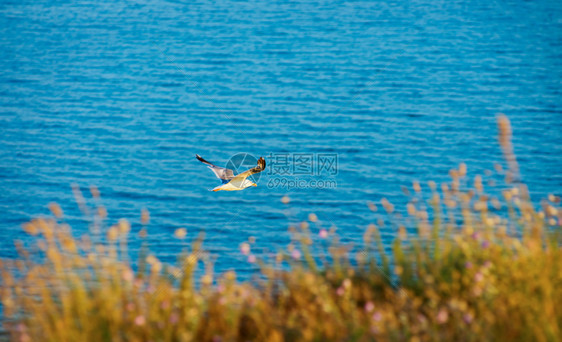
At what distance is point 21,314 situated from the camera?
451 cm

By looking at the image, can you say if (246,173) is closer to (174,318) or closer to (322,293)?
(322,293)

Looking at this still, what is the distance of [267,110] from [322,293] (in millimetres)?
8214

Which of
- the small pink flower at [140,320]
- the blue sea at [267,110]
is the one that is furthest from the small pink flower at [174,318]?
the blue sea at [267,110]

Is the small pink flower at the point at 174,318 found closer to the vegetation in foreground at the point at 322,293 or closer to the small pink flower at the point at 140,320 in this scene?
the vegetation in foreground at the point at 322,293

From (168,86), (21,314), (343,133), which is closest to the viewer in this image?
(21,314)

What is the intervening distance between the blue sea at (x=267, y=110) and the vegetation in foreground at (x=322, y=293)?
66.4 inches

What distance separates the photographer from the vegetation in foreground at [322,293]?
150 inches

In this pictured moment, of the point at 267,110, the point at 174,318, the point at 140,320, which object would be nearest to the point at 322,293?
the point at 174,318

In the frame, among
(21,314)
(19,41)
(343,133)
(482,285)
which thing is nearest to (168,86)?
(343,133)

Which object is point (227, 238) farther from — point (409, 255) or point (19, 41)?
point (19, 41)

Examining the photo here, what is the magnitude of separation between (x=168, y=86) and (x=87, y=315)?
10551 millimetres

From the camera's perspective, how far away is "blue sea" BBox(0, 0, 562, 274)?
833 cm
